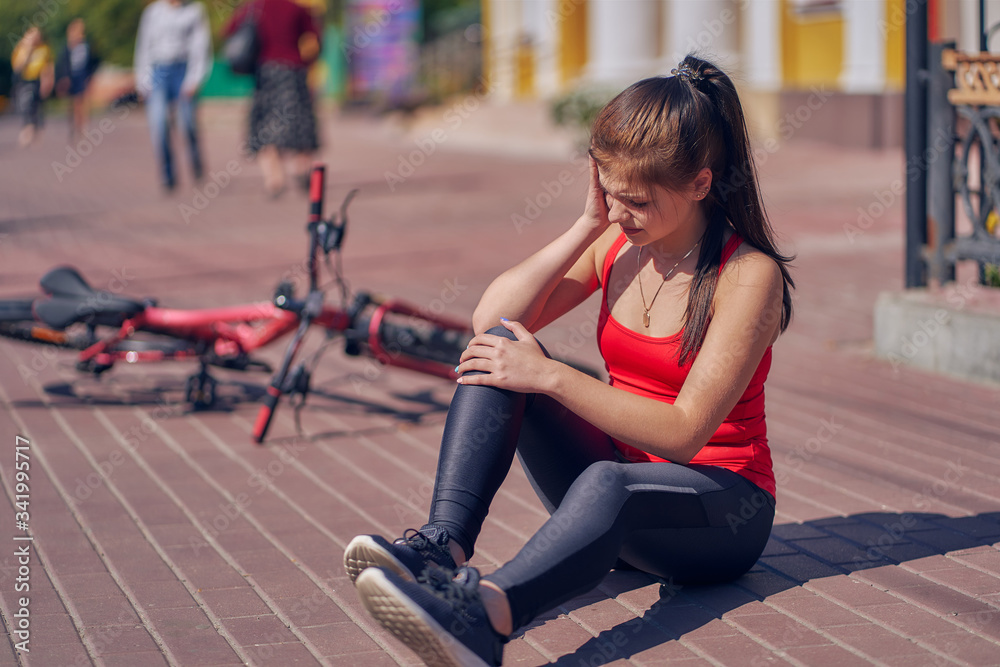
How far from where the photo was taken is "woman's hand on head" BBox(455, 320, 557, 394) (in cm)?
249

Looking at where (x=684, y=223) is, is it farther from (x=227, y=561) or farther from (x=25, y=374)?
(x=25, y=374)

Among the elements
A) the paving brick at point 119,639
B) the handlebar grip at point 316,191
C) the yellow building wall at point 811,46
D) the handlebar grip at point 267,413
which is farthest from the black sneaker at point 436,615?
the yellow building wall at point 811,46

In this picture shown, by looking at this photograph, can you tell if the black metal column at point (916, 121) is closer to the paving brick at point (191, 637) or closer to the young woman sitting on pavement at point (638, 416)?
the young woman sitting on pavement at point (638, 416)

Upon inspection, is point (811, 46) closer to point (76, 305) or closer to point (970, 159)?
point (970, 159)

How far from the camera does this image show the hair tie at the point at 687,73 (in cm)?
253

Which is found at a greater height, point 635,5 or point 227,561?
point 635,5

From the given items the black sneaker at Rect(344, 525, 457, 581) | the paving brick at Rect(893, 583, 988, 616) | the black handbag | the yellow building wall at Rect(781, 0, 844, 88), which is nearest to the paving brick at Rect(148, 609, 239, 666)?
the black sneaker at Rect(344, 525, 457, 581)

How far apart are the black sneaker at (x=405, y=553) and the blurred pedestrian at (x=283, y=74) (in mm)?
9303

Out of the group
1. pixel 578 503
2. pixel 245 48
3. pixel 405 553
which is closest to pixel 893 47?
pixel 245 48

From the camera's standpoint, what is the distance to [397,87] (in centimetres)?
2655

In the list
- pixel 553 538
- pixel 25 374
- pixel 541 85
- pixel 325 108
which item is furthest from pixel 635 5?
pixel 325 108

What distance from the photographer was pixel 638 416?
245cm

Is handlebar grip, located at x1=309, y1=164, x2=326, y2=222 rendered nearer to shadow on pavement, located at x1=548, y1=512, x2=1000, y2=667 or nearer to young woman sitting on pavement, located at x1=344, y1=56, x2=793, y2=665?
young woman sitting on pavement, located at x1=344, y1=56, x2=793, y2=665

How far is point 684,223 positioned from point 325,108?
32083mm
